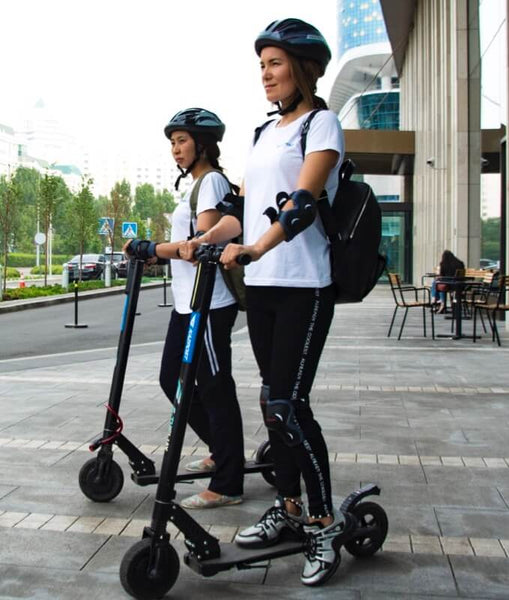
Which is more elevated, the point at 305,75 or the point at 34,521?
the point at 305,75

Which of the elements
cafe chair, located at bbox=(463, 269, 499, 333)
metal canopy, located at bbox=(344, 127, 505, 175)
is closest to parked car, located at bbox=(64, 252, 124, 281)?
metal canopy, located at bbox=(344, 127, 505, 175)

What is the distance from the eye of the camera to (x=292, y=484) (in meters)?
3.32

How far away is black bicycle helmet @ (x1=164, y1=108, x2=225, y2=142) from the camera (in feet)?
13.3

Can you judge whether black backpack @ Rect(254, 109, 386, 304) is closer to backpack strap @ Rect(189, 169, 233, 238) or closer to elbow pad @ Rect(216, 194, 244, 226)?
elbow pad @ Rect(216, 194, 244, 226)

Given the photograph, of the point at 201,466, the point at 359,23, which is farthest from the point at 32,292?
the point at 359,23

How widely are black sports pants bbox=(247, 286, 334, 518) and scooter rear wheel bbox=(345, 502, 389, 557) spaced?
0.22 metres

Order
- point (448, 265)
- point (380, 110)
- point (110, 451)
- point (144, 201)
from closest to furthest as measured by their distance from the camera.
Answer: point (110, 451) < point (448, 265) < point (380, 110) < point (144, 201)

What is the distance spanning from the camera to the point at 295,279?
3.10 m

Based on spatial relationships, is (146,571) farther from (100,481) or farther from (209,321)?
(209,321)

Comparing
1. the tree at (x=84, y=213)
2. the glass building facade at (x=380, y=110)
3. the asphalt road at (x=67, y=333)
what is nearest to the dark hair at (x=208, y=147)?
the asphalt road at (x=67, y=333)

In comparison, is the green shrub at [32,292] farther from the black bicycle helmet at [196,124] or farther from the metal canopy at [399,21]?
the black bicycle helmet at [196,124]

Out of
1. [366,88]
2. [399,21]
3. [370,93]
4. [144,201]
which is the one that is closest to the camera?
[399,21]

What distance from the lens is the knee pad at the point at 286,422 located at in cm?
305

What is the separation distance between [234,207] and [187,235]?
0.70 m
